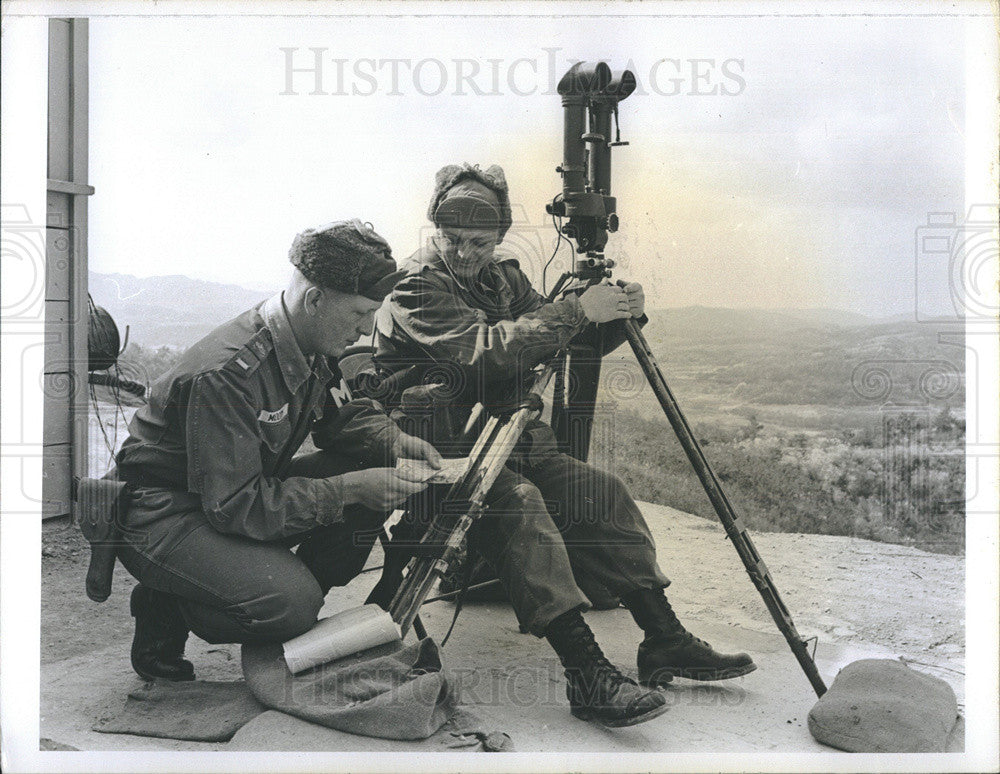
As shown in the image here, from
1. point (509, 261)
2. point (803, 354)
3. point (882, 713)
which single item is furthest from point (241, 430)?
point (882, 713)

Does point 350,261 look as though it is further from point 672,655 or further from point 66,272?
point 672,655

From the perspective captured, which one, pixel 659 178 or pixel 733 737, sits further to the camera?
pixel 659 178

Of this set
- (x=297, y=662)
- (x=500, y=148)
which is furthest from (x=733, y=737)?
(x=500, y=148)

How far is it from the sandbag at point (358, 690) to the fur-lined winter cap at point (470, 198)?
70.6 inches

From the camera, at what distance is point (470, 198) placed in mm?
4312

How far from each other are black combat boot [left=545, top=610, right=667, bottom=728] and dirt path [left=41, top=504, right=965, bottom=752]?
118 mm

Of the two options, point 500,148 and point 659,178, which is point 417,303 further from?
point 659,178

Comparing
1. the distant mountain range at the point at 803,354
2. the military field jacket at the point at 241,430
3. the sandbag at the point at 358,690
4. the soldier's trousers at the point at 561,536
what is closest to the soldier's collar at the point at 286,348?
the military field jacket at the point at 241,430

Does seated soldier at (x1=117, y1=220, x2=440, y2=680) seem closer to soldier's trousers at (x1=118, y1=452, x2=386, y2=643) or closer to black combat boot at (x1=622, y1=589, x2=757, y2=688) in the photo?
soldier's trousers at (x1=118, y1=452, x2=386, y2=643)

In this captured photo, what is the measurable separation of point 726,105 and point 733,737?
271cm

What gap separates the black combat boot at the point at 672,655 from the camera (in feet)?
14.0

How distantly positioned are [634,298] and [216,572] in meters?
2.09

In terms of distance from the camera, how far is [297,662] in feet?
12.9

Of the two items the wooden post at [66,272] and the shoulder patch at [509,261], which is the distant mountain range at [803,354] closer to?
the wooden post at [66,272]
